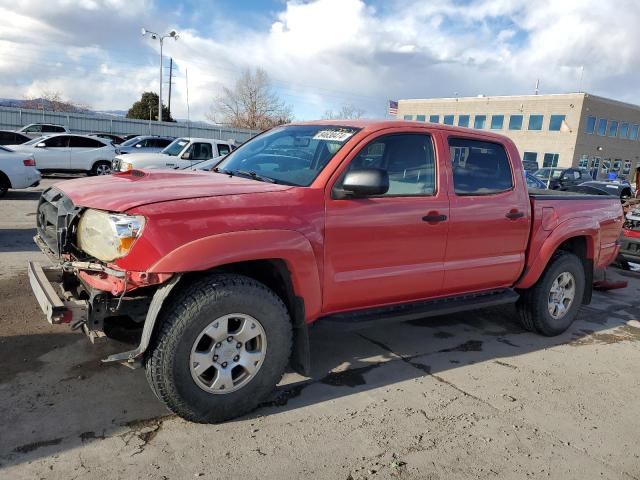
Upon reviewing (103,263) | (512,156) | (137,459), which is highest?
(512,156)

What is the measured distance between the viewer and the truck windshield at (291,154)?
12.1ft

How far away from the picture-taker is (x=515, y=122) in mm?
54031

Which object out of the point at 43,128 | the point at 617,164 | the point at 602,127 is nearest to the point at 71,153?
the point at 43,128

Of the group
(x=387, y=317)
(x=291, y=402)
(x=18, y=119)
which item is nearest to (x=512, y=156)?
(x=387, y=317)

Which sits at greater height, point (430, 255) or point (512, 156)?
point (512, 156)

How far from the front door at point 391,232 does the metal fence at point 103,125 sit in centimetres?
2973

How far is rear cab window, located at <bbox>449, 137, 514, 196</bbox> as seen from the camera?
13.8ft

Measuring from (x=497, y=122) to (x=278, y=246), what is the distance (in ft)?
188

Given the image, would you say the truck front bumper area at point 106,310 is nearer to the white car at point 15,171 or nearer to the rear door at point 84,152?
the white car at point 15,171

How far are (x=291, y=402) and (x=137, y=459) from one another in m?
1.07

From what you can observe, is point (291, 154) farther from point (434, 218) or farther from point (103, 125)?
point (103, 125)

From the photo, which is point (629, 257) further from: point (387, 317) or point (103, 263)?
point (103, 263)

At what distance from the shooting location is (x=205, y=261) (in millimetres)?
2896

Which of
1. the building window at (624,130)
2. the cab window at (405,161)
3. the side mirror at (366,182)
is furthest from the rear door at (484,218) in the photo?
the building window at (624,130)
